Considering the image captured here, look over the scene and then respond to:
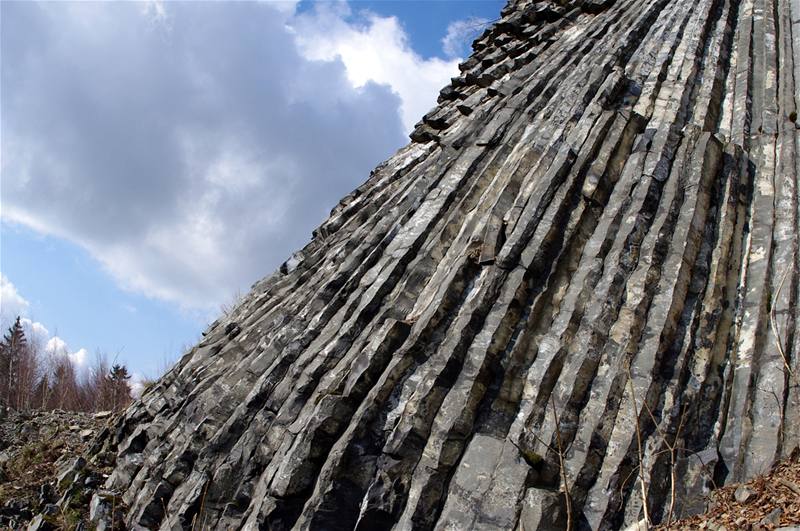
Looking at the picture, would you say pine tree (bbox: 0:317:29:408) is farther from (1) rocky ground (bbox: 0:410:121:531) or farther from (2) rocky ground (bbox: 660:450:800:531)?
(2) rocky ground (bbox: 660:450:800:531)

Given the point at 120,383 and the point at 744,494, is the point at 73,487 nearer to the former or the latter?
the point at 744,494

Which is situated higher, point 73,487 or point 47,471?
point 47,471

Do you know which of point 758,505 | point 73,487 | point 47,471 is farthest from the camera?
point 47,471

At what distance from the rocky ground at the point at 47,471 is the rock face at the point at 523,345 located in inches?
18.3

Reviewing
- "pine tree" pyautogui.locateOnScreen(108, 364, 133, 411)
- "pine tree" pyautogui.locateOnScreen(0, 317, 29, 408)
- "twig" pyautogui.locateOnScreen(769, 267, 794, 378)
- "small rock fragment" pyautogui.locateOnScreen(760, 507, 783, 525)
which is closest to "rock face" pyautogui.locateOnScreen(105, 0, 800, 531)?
"twig" pyautogui.locateOnScreen(769, 267, 794, 378)

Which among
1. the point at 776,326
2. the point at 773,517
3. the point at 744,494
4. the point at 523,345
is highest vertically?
the point at 776,326

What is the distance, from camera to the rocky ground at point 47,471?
7.48 metres

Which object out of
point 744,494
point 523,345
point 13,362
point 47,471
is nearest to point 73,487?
point 47,471

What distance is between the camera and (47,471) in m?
8.73

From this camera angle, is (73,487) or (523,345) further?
(73,487)

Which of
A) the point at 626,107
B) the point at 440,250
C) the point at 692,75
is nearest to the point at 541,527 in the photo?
the point at 440,250

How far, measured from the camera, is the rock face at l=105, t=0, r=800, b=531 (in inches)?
234

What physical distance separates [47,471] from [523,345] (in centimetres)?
648

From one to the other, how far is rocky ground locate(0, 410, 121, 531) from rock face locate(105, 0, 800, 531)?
1.52ft
